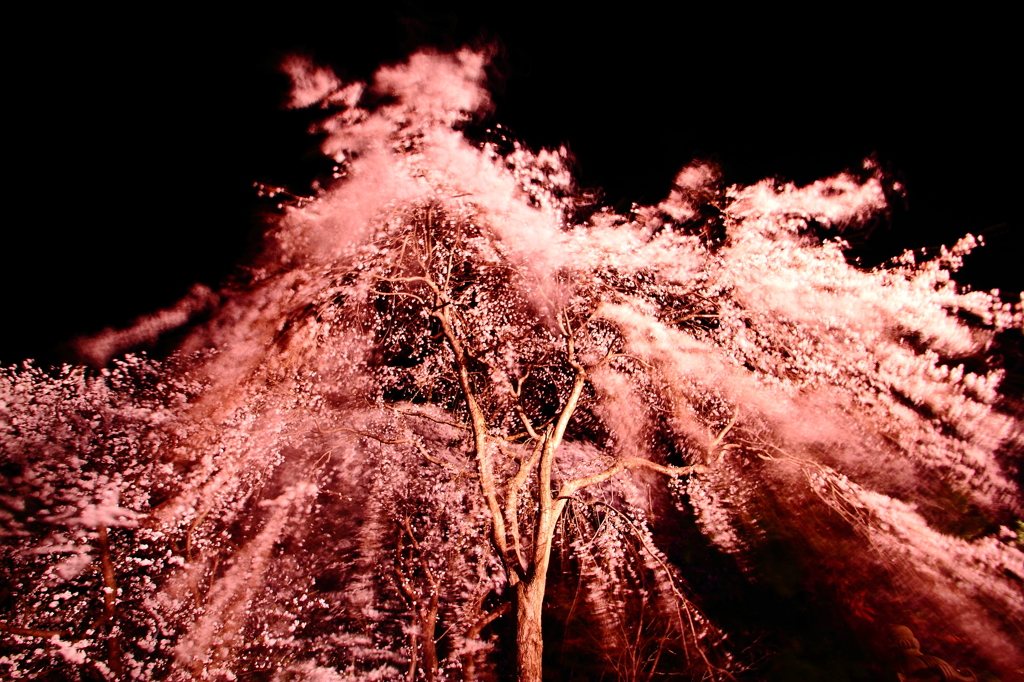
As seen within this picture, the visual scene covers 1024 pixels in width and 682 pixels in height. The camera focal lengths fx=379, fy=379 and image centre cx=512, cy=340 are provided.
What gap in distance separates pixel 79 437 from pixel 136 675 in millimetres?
3721

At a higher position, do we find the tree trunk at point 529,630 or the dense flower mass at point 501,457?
the dense flower mass at point 501,457

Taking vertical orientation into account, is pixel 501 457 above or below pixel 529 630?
above

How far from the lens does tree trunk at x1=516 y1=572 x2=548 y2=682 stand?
319 centimetres

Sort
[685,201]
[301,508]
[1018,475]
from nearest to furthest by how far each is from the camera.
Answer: [1018,475]
[685,201]
[301,508]

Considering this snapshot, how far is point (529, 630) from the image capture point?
3270 millimetres

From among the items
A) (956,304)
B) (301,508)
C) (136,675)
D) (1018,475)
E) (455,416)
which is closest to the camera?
(956,304)

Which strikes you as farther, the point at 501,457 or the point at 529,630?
the point at 501,457

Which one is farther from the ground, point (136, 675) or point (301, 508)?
point (301, 508)

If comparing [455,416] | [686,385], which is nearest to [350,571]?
[455,416]

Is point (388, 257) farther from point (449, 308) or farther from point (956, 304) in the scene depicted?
point (956, 304)

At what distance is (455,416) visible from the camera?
6473mm

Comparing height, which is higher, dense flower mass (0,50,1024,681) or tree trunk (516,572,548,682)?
dense flower mass (0,50,1024,681)

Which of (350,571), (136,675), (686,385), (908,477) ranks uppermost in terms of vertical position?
(686,385)

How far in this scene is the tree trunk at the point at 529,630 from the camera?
319cm
